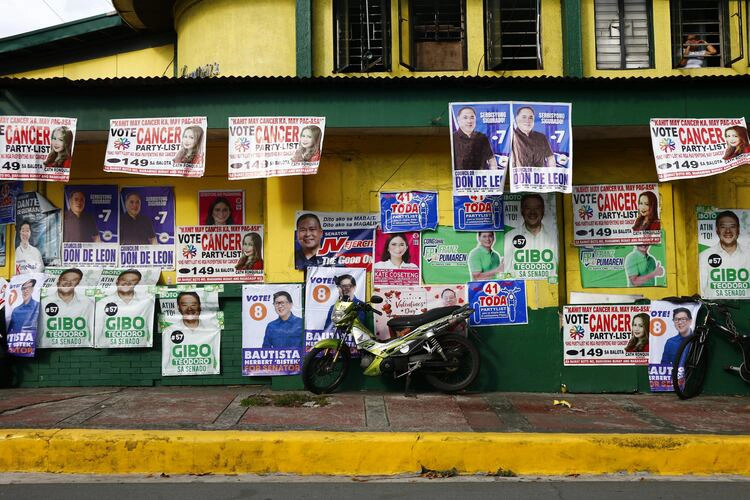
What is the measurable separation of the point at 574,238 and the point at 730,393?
2816 millimetres

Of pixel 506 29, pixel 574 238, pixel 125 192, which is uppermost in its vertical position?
pixel 506 29

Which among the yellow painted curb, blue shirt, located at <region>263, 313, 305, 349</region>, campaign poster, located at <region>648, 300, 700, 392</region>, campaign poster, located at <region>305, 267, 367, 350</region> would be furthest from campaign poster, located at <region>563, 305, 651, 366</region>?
blue shirt, located at <region>263, 313, 305, 349</region>

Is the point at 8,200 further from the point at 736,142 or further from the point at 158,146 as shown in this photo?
the point at 736,142

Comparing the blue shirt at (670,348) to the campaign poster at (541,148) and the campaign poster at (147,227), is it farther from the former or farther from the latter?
the campaign poster at (147,227)

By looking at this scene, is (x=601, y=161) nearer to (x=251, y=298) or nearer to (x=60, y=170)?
(x=251, y=298)

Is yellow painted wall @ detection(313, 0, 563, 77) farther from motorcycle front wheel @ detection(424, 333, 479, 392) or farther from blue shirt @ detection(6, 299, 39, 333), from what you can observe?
blue shirt @ detection(6, 299, 39, 333)

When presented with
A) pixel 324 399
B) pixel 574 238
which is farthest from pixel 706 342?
pixel 324 399

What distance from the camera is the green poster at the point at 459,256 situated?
30.9ft

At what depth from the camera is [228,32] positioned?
10.9 metres

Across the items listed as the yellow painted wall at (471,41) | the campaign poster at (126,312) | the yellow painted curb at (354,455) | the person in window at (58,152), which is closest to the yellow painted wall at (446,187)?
the yellow painted wall at (471,41)

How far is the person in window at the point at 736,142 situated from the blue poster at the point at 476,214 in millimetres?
2764

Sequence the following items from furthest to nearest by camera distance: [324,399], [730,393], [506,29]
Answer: [506,29], [730,393], [324,399]

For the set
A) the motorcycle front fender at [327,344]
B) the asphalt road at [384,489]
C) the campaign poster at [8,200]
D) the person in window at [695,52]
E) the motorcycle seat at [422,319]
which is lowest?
the asphalt road at [384,489]

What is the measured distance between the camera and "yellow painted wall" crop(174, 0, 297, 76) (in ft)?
35.0
